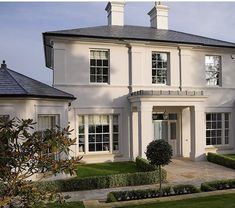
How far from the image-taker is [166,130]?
2122cm

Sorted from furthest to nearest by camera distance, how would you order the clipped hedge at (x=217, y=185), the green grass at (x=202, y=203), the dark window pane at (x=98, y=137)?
the dark window pane at (x=98, y=137)
the clipped hedge at (x=217, y=185)
the green grass at (x=202, y=203)

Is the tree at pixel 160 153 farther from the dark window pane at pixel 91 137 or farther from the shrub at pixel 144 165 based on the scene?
the dark window pane at pixel 91 137

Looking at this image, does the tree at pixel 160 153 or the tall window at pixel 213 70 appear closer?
the tree at pixel 160 153

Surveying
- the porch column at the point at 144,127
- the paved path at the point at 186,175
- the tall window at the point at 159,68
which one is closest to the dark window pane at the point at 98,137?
→ the porch column at the point at 144,127

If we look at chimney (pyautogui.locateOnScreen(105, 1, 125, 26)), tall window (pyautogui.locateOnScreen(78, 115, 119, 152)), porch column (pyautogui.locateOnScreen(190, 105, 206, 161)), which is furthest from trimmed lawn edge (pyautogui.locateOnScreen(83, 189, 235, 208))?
chimney (pyautogui.locateOnScreen(105, 1, 125, 26))

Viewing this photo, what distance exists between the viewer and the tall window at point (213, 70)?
71.5 feet

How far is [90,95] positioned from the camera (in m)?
19.3

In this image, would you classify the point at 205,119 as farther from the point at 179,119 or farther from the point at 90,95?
the point at 90,95

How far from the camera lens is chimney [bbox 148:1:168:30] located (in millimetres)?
25125

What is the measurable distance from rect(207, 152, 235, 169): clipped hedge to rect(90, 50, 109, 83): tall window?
26.9ft

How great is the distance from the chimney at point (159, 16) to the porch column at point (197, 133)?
858cm

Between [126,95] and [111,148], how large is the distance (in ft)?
11.6

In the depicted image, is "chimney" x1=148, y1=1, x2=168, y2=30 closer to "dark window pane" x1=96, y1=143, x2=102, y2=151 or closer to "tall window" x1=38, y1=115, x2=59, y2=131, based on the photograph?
"dark window pane" x1=96, y1=143, x2=102, y2=151

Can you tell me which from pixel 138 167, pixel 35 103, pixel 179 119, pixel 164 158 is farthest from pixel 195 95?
pixel 35 103
